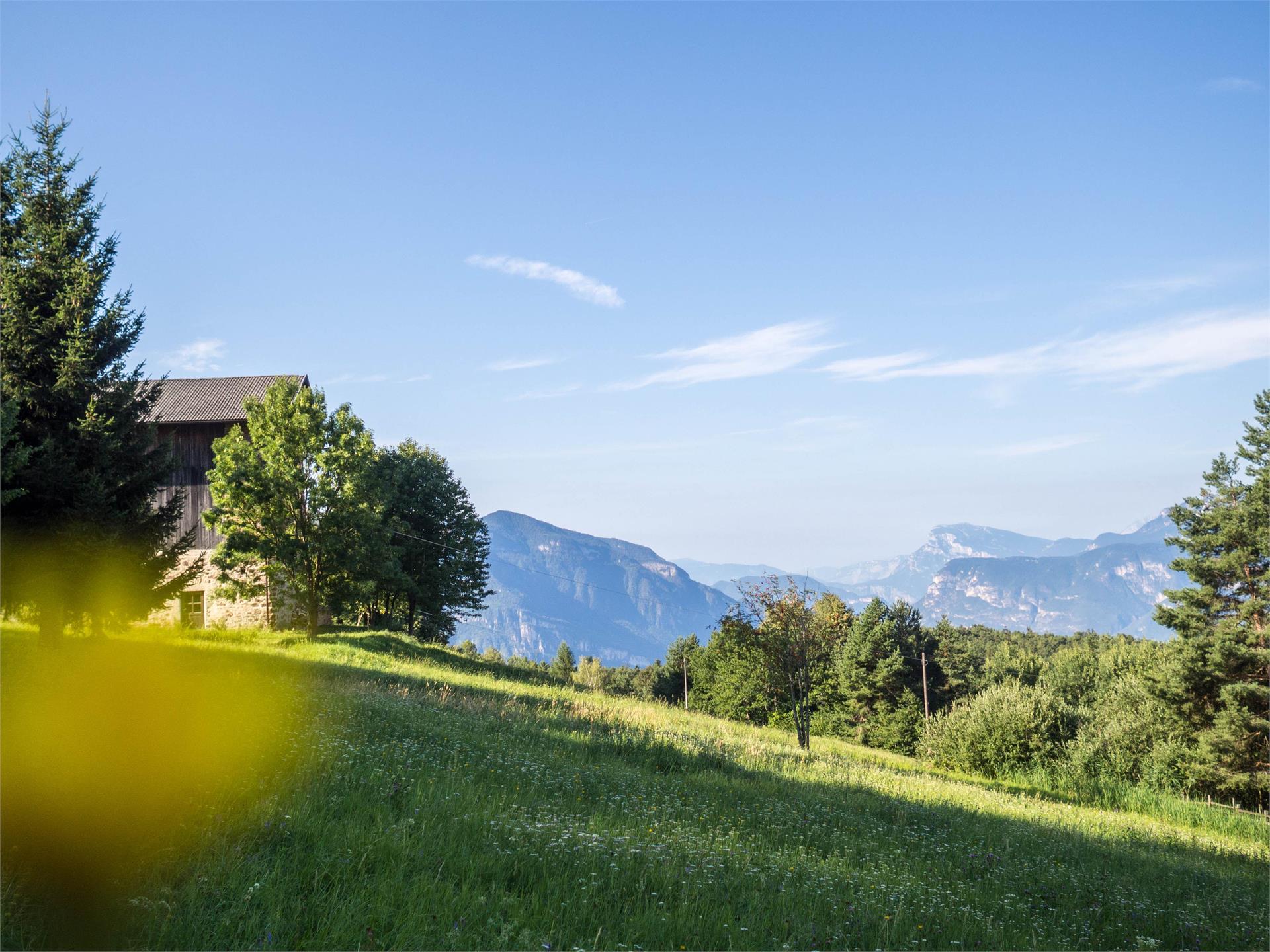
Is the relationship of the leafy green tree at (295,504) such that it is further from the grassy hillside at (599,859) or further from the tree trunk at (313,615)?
the grassy hillside at (599,859)

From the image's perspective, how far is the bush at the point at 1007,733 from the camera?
26922 mm

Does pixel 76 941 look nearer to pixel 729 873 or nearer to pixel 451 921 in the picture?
pixel 451 921

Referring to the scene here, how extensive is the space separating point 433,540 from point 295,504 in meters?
17.8

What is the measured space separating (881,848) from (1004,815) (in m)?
5.75

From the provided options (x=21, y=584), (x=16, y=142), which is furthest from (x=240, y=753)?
(x=16, y=142)

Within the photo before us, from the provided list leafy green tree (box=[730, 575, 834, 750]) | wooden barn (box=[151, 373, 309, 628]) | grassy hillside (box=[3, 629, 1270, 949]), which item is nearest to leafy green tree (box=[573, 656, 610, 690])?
wooden barn (box=[151, 373, 309, 628])

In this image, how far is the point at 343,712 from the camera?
11.9 metres

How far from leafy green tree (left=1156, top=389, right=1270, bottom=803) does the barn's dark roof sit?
4565cm

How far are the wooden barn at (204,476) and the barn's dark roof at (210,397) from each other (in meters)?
0.03

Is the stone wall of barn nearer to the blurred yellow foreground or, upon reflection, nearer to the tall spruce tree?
the tall spruce tree

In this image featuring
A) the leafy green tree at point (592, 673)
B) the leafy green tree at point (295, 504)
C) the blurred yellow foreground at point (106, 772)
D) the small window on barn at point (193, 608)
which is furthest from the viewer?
the leafy green tree at point (592, 673)

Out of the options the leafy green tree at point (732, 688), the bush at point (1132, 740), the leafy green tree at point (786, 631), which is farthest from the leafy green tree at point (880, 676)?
the leafy green tree at point (786, 631)

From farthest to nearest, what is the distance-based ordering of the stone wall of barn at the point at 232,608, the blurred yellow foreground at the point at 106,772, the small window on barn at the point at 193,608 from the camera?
1. the stone wall of barn at the point at 232,608
2. the small window on barn at the point at 193,608
3. the blurred yellow foreground at the point at 106,772

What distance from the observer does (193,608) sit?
33250mm
